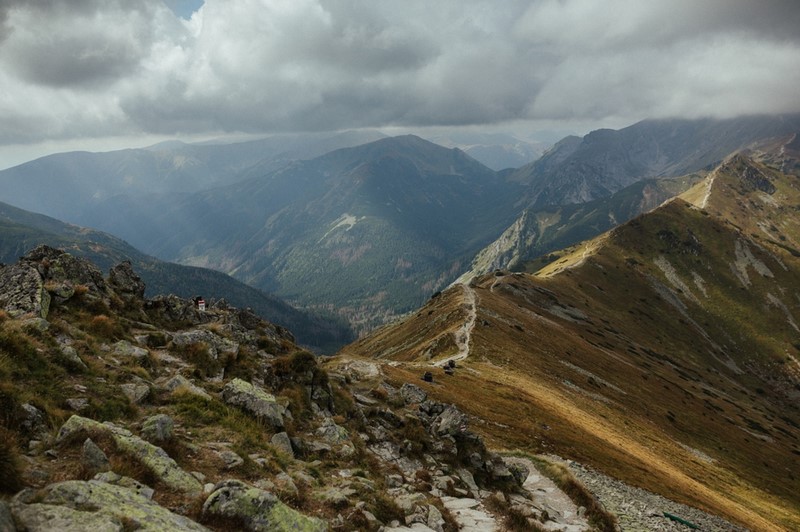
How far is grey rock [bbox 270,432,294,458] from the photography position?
805 inches

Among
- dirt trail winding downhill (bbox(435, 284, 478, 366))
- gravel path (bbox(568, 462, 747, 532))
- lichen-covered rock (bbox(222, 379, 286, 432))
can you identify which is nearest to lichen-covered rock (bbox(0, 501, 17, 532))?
lichen-covered rock (bbox(222, 379, 286, 432))

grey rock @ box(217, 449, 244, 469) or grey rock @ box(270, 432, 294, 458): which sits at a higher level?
grey rock @ box(217, 449, 244, 469)

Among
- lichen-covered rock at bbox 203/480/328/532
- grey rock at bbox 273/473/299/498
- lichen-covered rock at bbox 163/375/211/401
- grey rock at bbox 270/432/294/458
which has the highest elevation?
lichen-covered rock at bbox 163/375/211/401

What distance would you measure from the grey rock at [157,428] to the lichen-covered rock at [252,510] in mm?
4250

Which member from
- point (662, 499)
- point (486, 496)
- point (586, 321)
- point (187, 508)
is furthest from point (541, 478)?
point (586, 321)

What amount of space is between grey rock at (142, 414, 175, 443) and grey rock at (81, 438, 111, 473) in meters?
3.02

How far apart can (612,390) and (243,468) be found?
107m

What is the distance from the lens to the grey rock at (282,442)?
2044 cm

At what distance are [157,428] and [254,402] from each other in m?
6.45

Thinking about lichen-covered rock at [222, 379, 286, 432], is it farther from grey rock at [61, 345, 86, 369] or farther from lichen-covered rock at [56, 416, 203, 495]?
lichen-covered rock at [56, 416, 203, 495]

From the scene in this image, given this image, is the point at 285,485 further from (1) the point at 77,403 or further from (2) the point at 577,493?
(2) the point at 577,493

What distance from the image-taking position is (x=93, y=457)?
42.1 feet

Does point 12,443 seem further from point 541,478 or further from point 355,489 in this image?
point 541,478

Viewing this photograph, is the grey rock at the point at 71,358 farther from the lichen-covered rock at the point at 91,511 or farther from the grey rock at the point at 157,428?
the lichen-covered rock at the point at 91,511
